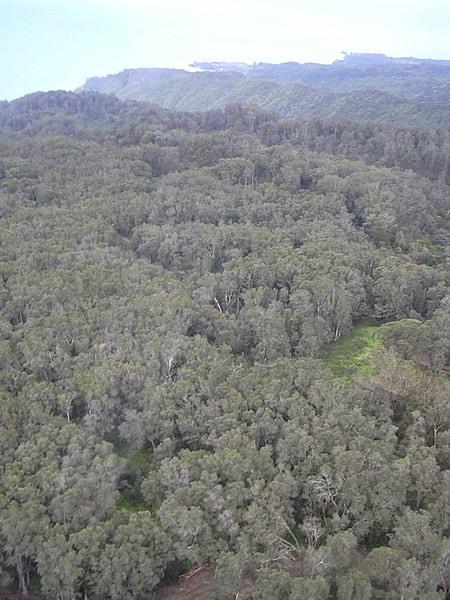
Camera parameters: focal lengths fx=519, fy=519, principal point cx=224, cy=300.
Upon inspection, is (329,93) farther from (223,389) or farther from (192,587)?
(192,587)

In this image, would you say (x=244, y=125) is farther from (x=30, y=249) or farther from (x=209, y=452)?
(x=209, y=452)

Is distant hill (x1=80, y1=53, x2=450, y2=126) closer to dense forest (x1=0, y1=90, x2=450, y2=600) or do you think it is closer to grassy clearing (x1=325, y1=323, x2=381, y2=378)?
dense forest (x1=0, y1=90, x2=450, y2=600)

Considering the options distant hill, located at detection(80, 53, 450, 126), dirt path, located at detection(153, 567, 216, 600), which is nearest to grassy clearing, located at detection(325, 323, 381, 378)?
dirt path, located at detection(153, 567, 216, 600)

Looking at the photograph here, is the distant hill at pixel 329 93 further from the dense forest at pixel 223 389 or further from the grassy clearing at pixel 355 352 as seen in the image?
the grassy clearing at pixel 355 352

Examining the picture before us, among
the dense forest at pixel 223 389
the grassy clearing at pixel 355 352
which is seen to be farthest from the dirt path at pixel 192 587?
the grassy clearing at pixel 355 352

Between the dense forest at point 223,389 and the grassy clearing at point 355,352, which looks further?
the grassy clearing at point 355,352

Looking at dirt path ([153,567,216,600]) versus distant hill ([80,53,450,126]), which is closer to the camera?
dirt path ([153,567,216,600])
